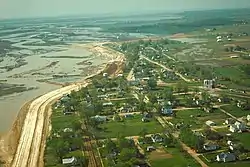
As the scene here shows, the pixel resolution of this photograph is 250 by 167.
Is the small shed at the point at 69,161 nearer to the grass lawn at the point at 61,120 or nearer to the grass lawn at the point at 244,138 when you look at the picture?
the grass lawn at the point at 61,120

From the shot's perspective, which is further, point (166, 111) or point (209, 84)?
point (209, 84)

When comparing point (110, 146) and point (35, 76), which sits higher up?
point (110, 146)

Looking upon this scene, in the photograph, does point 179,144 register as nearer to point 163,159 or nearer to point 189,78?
point 163,159

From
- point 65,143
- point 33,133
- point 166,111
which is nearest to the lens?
point 65,143

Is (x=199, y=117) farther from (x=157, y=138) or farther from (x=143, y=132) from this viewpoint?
(x=157, y=138)

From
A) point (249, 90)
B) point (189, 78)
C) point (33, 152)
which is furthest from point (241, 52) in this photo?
point (33, 152)

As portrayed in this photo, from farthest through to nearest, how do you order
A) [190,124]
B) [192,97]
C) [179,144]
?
[192,97] → [190,124] → [179,144]

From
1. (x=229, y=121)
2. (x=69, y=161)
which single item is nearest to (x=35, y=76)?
(x=229, y=121)
